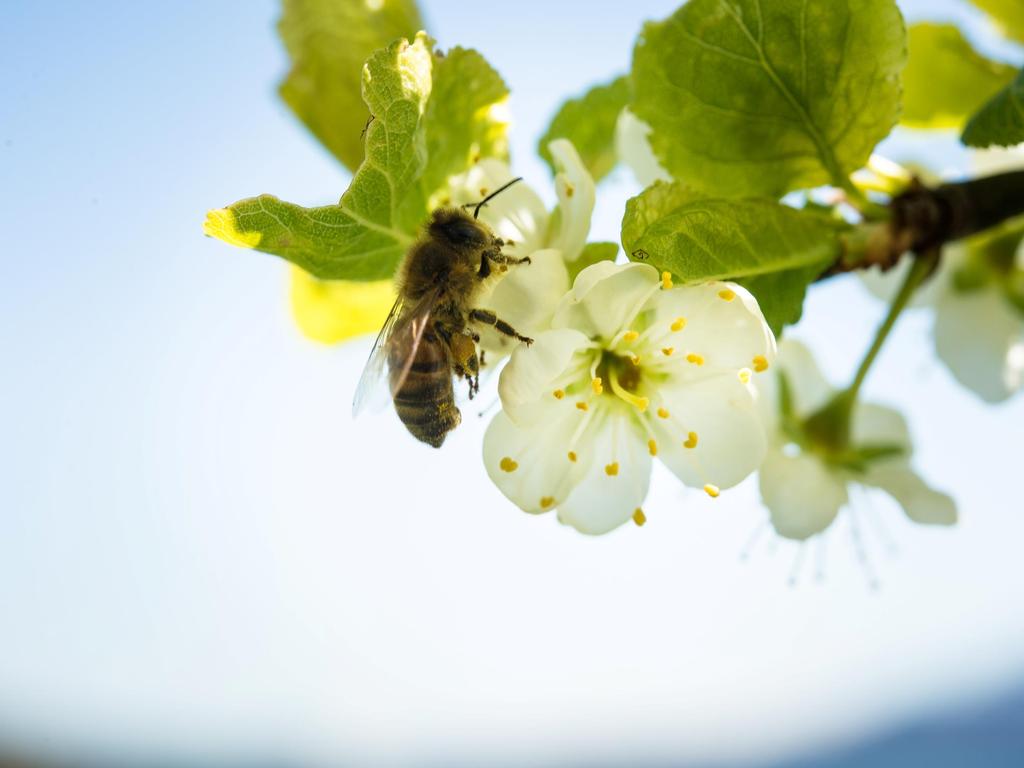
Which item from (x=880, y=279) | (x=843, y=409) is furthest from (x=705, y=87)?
(x=880, y=279)

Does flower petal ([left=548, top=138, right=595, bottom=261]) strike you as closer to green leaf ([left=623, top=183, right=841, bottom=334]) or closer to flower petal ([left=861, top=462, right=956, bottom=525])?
green leaf ([left=623, top=183, right=841, bottom=334])

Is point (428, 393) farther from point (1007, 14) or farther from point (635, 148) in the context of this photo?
point (1007, 14)

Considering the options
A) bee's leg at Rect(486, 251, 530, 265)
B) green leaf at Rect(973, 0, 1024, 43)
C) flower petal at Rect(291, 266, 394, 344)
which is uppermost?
green leaf at Rect(973, 0, 1024, 43)

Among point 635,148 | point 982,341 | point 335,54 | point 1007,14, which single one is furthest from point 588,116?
point 982,341

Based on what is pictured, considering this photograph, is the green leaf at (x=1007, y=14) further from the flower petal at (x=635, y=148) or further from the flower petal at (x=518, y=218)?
the flower petal at (x=518, y=218)

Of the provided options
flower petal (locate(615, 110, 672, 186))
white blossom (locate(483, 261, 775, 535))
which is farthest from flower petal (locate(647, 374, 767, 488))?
flower petal (locate(615, 110, 672, 186))

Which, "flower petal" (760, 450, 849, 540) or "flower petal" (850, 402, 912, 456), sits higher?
"flower petal" (850, 402, 912, 456)

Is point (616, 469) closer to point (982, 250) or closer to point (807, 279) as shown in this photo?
point (807, 279)

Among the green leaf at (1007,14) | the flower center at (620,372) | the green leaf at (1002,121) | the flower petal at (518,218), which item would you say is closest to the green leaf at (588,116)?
the flower petal at (518,218)
